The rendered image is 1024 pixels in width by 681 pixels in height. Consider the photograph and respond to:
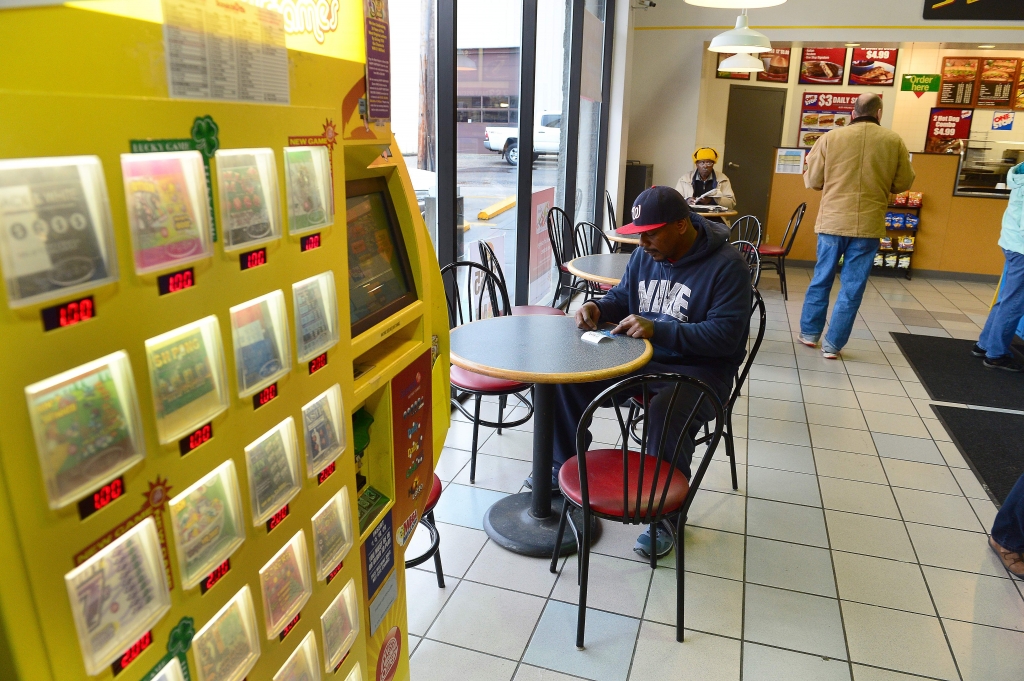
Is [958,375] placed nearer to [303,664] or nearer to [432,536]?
[432,536]

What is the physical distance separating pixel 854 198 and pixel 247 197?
5.00m

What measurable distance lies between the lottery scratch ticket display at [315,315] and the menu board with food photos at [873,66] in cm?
1066

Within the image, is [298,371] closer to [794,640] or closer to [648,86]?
[794,640]

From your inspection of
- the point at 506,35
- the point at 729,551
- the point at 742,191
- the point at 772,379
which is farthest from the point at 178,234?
the point at 742,191

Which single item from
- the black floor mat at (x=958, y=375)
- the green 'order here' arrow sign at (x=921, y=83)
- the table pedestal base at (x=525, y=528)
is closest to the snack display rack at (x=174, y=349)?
the table pedestal base at (x=525, y=528)

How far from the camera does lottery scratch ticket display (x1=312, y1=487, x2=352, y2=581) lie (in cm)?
117

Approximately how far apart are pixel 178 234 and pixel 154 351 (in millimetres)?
134

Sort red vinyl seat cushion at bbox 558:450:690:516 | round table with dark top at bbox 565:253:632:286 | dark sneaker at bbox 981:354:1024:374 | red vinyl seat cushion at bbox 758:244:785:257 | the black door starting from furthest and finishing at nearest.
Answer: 1. the black door
2. red vinyl seat cushion at bbox 758:244:785:257
3. dark sneaker at bbox 981:354:1024:374
4. round table with dark top at bbox 565:253:632:286
5. red vinyl seat cushion at bbox 558:450:690:516

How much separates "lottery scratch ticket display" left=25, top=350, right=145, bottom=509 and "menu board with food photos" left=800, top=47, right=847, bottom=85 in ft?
35.3

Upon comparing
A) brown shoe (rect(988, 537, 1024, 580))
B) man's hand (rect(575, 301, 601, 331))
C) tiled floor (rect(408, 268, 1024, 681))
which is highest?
man's hand (rect(575, 301, 601, 331))

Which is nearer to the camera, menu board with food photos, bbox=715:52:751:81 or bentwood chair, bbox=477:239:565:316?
bentwood chair, bbox=477:239:565:316

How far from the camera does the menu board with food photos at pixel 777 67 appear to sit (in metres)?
9.48

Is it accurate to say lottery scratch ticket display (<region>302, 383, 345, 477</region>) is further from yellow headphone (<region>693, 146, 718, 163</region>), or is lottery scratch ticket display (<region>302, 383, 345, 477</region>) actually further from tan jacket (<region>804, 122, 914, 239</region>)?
yellow headphone (<region>693, 146, 718, 163</region>)

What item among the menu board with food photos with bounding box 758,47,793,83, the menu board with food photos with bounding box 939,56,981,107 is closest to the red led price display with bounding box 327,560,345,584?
the menu board with food photos with bounding box 758,47,793,83
